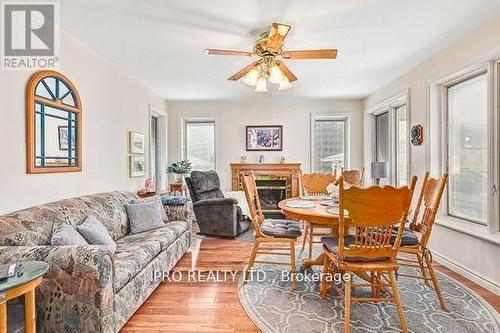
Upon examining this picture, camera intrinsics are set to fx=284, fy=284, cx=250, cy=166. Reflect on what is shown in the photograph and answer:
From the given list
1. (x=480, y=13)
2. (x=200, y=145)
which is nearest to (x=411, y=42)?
(x=480, y=13)

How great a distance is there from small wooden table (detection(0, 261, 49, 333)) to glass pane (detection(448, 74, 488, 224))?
3.88m

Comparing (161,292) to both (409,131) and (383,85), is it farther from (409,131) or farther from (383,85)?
(383,85)

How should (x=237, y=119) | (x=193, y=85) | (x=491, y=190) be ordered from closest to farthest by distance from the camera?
(x=491, y=190)
(x=193, y=85)
(x=237, y=119)

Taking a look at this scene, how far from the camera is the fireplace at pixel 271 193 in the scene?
5.90 metres

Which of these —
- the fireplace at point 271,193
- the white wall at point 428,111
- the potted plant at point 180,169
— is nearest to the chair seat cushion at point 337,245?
the white wall at point 428,111

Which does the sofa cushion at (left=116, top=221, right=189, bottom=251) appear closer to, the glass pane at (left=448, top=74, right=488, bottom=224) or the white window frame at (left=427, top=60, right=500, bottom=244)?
the white window frame at (left=427, top=60, right=500, bottom=244)

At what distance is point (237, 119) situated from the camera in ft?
19.8

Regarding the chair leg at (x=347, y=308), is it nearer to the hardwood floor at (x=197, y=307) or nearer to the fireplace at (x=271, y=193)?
the hardwood floor at (x=197, y=307)

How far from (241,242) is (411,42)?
11.1ft

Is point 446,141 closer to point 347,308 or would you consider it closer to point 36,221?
point 347,308

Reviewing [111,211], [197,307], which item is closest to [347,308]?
[197,307]

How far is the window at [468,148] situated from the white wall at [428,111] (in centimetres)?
24

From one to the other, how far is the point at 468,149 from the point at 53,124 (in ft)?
14.3

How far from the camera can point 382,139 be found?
216 inches
